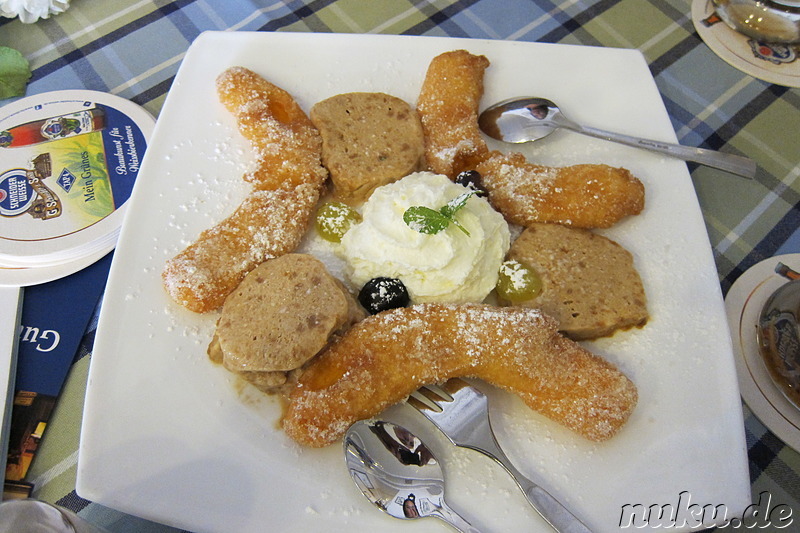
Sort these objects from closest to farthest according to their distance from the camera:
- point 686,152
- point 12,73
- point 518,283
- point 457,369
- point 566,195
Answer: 1. point 457,369
2. point 518,283
3. point 566,195
4. point 686,152
5. point 12,73

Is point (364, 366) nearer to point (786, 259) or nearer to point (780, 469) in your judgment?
point (780, 469)

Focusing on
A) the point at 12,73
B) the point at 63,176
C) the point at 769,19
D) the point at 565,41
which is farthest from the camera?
the point at 565,41

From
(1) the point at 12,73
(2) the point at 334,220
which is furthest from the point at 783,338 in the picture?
(1) the point at 12,73

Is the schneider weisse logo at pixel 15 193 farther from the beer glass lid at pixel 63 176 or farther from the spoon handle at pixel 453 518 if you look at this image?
the spoon handle at pixel 453 518

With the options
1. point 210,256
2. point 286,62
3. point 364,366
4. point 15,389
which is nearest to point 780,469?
point 364,366

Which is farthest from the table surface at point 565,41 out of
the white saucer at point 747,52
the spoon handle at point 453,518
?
the spoon handle at point 453,518

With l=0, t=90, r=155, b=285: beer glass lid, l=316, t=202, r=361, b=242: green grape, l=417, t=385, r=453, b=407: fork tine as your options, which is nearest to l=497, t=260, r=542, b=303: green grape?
→ l=417, t=385, r=453, b=407: fork tine

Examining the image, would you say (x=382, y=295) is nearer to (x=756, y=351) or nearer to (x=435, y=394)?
(x=435, y=394)
